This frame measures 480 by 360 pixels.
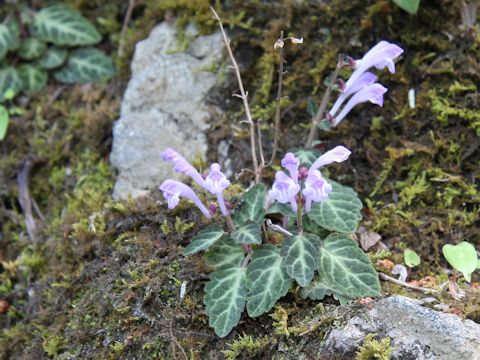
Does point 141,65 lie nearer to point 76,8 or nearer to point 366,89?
point 76,8

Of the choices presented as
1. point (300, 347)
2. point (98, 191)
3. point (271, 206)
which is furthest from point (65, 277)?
point (300, 347)

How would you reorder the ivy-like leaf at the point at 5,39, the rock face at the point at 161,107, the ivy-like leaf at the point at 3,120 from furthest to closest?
the ivy-like leaf at the point at 5,39
the ivy-like leaf at the point at 3,120
the rock face at the point at 161,107

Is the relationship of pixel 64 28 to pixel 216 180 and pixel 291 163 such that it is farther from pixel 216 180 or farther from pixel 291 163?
pixel 291 163

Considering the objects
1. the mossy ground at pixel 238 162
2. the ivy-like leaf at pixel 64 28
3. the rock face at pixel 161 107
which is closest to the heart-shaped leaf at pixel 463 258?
the mossy ground at pixel 238 162

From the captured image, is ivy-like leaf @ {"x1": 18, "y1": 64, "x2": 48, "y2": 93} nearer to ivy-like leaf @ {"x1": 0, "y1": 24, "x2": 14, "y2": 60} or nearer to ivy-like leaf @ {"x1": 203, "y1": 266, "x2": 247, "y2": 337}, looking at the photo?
ivy-like leaf @ {"x1": 0, "y1": 24, "x2": 14, "y2": 60}

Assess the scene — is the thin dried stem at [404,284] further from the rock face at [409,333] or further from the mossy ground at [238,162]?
the rock face at [409,333]

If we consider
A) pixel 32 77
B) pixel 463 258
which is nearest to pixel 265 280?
pixel 463 258
